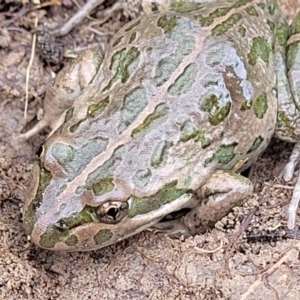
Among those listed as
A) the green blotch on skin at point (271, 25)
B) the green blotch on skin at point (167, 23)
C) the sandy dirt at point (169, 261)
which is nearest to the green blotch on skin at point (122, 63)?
the green blotch on skin at point (167, 23)

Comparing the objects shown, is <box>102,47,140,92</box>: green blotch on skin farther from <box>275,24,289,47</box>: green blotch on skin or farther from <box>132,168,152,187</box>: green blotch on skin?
<box>275,24,289,47</box>: green blotch on skin

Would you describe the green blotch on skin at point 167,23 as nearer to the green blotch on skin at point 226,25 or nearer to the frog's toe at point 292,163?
the green blotch on skin at point 226,25

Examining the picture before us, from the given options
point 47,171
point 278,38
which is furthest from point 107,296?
point 278,38

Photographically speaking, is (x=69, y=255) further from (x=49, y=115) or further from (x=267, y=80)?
(x=267, y=80)

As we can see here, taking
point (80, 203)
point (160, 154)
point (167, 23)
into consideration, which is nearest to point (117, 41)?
point (167, 23)

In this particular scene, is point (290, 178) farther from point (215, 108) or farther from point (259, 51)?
point (259, 51)
